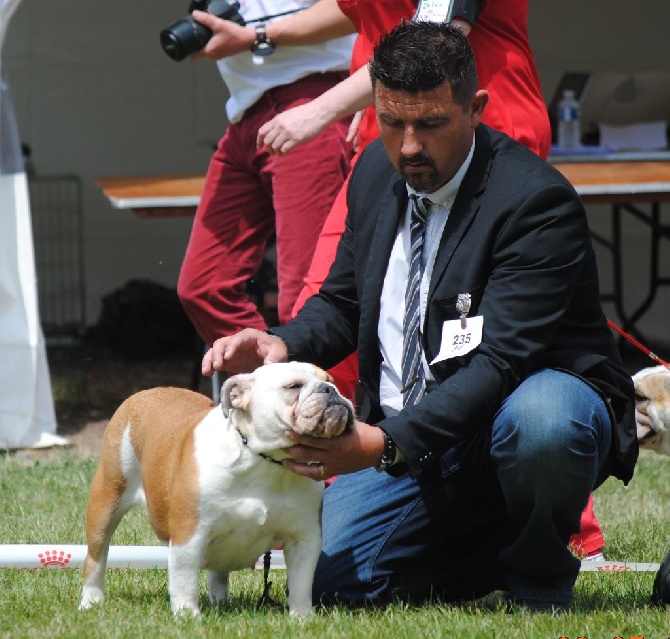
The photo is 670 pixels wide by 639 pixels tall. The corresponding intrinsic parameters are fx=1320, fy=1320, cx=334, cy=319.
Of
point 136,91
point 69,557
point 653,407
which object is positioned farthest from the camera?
point 136,91

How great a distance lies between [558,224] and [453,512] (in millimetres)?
864

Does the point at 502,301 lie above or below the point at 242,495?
above

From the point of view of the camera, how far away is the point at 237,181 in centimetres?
508

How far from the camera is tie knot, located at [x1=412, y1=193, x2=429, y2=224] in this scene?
3.46 meters

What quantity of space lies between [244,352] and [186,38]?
1983 mm

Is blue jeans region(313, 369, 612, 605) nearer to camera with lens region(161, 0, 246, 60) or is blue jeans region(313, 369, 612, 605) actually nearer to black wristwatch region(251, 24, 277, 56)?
black wristwatch region(251, 24, 277, 56)

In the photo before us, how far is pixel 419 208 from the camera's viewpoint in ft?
11.4

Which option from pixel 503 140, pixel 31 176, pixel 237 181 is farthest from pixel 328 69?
pixel 31 176

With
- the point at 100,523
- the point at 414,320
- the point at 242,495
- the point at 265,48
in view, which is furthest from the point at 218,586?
the point at 265,48

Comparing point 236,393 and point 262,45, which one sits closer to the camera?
point 236,393

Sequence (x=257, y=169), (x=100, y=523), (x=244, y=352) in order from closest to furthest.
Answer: (x=244, y=352) < (x=100, y=523) < (x=257, y=169)

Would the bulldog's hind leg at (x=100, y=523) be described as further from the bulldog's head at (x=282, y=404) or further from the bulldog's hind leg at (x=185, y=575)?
the bulldog's head at (x=282, y=404)

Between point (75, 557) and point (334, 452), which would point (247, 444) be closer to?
point (334, 452)

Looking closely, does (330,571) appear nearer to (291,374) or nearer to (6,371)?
(291,374)
